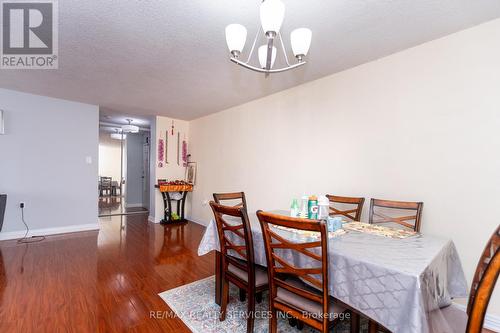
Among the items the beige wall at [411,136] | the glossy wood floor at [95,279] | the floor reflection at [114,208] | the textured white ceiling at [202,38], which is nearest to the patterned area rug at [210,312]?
the glossy wood floor at [95,279]

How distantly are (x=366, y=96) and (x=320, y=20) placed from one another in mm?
1106

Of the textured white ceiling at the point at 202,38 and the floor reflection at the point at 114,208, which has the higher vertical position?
the textured white ceiling at the point at 202,38

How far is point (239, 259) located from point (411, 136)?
6.46ft

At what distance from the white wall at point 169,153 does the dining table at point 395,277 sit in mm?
4362

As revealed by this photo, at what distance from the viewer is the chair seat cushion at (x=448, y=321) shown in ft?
3.64

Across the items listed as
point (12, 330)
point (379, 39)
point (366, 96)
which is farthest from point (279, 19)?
point (12, 330)

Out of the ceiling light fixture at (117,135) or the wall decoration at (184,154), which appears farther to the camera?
the ceiling light fixture at (117,135)

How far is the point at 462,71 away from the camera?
200 cm

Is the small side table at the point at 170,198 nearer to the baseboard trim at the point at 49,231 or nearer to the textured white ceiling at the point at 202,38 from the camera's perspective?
the baseboard trim at the point at 49,231

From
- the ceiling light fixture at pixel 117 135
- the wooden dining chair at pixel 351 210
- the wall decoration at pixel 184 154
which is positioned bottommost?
the wooden dining chair at pixel 351 210

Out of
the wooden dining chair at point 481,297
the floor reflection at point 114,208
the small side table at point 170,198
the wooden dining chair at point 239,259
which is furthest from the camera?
the floor reflection at point 114,208

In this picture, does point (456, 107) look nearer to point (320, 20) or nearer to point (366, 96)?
point (366, 96)

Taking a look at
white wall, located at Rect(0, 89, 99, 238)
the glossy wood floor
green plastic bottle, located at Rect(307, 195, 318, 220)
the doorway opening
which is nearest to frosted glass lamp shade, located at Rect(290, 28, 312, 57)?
green plastic bottle, located at Rect(307, 195, 318, 220)

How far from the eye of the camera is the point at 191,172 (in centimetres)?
557
